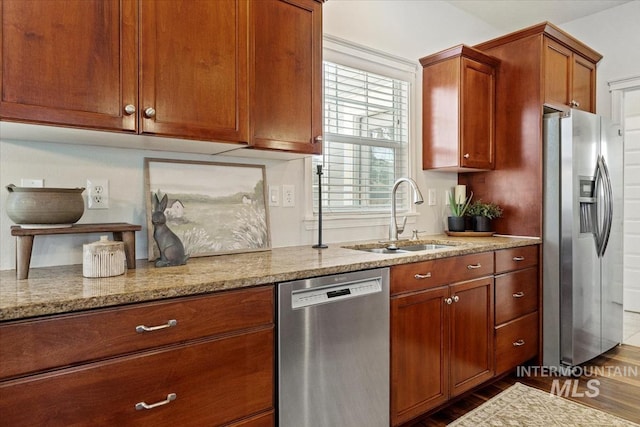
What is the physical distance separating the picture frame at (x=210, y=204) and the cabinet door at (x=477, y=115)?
5.15 feet

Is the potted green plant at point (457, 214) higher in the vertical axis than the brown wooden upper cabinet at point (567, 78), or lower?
lower

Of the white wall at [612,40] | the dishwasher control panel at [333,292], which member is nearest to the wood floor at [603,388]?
the dishwasher control panel at [333,292]

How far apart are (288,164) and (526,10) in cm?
269

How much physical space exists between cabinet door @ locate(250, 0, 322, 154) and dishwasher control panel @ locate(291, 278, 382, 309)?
0.71 m

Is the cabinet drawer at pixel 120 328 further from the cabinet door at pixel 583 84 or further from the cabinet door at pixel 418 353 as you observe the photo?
the cabinet door at pixel 583 84

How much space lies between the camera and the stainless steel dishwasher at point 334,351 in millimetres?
1542

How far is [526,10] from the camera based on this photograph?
3502 millimetres

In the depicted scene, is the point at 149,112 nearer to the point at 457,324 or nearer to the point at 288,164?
the point at 288,164

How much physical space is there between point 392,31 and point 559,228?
70.8 inches

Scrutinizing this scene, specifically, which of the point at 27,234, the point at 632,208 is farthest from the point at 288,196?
the point at 632,208

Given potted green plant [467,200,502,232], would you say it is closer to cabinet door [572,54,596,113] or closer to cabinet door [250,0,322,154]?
cabinet door [572,54,596,113]

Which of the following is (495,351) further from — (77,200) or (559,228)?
(77,200)

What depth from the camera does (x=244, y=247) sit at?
6.93 feet

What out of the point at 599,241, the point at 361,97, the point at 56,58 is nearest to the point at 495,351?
the point at 599,241
